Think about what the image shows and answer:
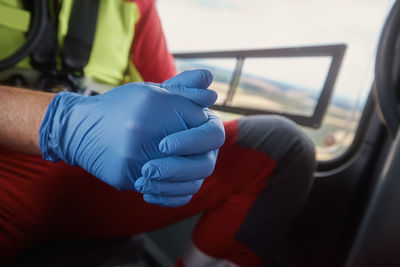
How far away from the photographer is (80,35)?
0.87 m

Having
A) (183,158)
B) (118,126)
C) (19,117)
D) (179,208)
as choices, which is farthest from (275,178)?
(19,117)

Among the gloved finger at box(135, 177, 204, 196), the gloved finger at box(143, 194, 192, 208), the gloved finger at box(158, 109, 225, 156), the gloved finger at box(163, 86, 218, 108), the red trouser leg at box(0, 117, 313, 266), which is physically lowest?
the red trouser leg at box(0, 117, 313, 266)

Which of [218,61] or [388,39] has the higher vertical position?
[388,39]

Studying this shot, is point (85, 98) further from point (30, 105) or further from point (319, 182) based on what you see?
point (319, 182)

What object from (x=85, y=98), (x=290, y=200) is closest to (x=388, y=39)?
(x=290, y=200)

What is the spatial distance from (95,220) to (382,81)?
82 centimetres

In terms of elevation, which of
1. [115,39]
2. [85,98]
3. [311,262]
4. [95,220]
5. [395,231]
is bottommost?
[311,262]

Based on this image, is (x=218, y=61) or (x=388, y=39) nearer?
(x=388, y=39)

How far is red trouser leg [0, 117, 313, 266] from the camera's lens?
59 cm

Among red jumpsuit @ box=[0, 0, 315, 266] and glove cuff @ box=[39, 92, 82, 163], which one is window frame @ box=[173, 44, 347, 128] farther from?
glove cuff @ box=[39, 92, 82, 163]

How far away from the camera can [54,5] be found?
88cm

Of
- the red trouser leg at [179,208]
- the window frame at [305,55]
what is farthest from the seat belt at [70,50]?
the window frame at [305,55]

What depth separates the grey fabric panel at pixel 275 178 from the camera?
0.84 m

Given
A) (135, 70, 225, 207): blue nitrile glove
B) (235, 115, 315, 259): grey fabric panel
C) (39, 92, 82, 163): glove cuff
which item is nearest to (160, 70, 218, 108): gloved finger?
(135, 70, 225, 207): blue nitrile glove
